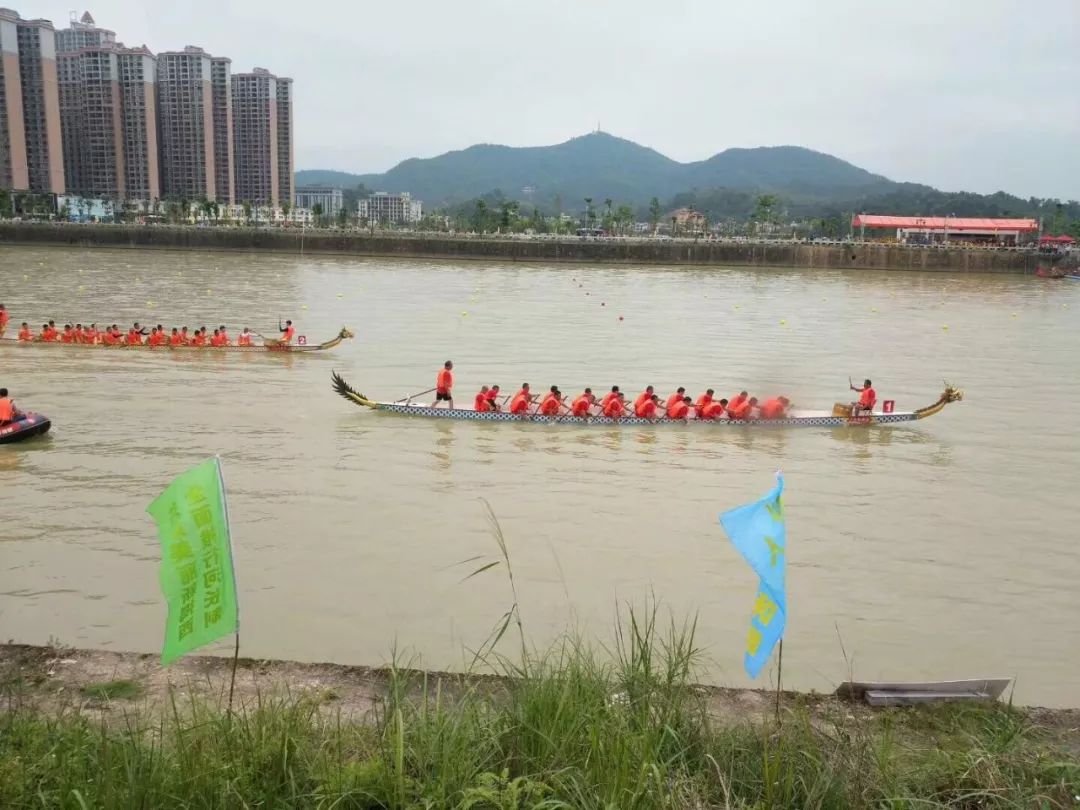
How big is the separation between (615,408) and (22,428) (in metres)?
9.79

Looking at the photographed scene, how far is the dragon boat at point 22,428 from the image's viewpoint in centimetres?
1294

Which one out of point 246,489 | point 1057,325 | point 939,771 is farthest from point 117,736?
point 1057,325

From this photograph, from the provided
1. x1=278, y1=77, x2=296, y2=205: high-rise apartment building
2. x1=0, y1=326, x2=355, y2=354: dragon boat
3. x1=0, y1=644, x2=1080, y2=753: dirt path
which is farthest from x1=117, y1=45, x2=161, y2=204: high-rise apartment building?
x1=0, y1=644, x2=1080, y2=753: dirt path

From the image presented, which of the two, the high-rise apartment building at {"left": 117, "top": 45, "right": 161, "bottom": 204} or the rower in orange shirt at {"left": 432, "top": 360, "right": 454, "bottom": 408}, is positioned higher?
the high-rise apartment building at {"left": 117, "top": 45, "right": 161, "bottom": 204}

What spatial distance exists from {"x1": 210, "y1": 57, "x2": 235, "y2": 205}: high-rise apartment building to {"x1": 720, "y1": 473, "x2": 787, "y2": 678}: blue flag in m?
113

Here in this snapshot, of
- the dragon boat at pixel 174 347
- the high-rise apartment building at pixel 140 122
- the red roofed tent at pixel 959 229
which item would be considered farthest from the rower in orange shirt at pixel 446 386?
the high-rise apartment building at pixel 140 122

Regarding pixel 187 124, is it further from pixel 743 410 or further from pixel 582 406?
pixel 743 410

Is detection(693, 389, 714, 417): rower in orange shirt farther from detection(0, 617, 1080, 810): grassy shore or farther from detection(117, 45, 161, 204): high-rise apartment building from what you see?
detection(117, 45, 161, 204): high-rise apartment building

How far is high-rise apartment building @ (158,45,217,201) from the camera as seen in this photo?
327 feet

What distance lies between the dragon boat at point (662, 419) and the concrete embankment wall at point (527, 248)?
5061cm

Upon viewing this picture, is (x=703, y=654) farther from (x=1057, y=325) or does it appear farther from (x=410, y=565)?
(x=1057, y=325)

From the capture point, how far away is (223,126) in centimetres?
10412

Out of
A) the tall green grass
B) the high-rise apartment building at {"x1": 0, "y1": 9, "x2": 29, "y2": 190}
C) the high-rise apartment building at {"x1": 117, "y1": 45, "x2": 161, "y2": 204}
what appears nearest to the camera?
the tall green grass

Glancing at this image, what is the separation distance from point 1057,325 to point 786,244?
33.3m
